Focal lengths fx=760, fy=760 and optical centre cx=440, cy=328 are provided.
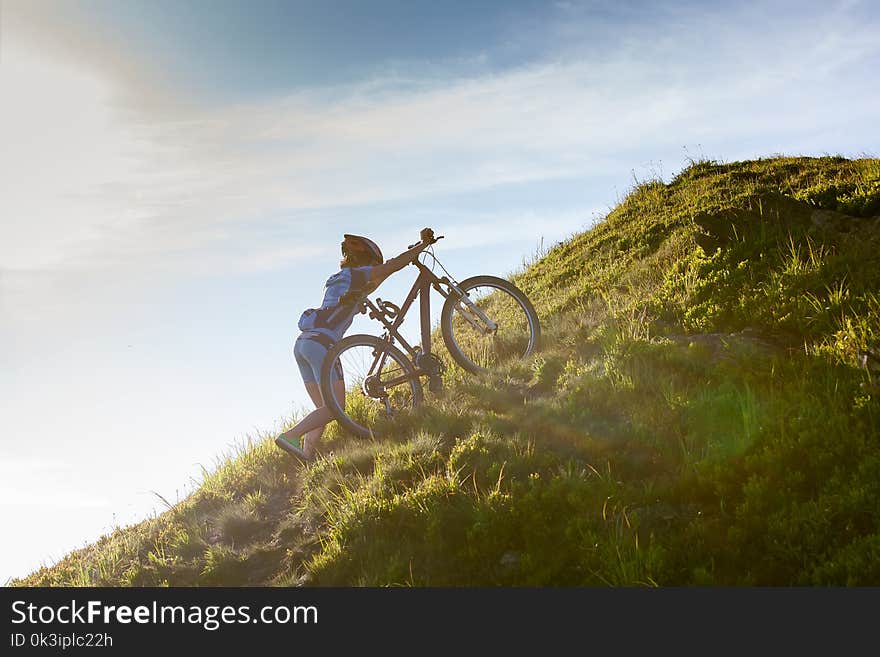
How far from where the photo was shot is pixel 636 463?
319 inches

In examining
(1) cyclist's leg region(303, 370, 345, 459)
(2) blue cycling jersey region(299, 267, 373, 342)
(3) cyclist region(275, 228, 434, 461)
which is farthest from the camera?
(2) blue cycling jersey region(299, 267, 373, 342)

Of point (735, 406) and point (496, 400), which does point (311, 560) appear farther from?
point (735, 406)

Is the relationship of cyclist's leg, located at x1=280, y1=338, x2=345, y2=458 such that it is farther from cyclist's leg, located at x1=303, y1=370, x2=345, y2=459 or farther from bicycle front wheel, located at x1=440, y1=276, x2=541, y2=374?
bicycle front wheel, located at x1=440, y1=276, x2=541, y2=374

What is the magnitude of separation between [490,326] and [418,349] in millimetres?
1279

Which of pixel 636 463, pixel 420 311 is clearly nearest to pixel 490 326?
pixel 420 311

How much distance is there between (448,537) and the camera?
777 cm

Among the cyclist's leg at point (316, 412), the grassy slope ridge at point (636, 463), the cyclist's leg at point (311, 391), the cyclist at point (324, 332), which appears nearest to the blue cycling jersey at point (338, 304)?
the cyclist at point (324, 332)

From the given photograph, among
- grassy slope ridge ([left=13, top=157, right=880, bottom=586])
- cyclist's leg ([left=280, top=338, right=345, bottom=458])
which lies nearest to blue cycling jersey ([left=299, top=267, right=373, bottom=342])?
cyclist's leg ([left=280, top=338, right=345, bottom=458])

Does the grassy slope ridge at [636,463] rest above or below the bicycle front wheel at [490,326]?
below

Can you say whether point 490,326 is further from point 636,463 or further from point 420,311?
point 636,463

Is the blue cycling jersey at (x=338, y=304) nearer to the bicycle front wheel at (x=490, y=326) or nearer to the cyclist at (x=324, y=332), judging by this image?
the cyclist at (x=324, y=332)

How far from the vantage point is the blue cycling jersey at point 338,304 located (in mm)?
10820

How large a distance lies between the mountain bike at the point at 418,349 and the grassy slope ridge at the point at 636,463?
1.30ft

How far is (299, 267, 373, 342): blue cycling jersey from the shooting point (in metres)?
10.8
